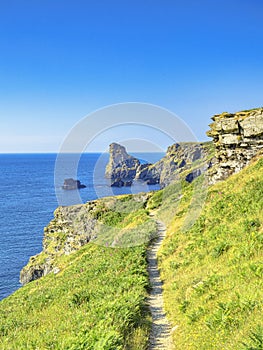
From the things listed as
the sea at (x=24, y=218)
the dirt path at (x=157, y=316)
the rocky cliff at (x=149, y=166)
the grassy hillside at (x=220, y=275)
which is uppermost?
the rocky cliff at (x=149, y=166)

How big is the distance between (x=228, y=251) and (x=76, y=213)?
4069cm

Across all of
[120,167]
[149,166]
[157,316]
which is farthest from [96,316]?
[149,166]

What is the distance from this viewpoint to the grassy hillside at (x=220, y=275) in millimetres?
8383

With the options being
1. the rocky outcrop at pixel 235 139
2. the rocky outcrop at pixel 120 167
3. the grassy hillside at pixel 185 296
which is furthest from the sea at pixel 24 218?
the rocky outcrop at pixel 120 167

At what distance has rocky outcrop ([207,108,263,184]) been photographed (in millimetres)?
31609

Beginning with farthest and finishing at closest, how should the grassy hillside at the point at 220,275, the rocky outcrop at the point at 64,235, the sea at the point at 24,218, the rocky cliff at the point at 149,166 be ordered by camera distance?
the rocky cliff at the point at 149,166
the sea at the point at 24,218
the rocky outcrop at the point at 64,235
the grassy hillside at the point at 220,275

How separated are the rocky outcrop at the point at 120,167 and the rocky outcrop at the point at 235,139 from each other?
118911 mm

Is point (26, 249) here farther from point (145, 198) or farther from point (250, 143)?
point (250, 143)

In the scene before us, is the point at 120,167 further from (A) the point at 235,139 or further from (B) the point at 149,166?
(A) the point at 235,139

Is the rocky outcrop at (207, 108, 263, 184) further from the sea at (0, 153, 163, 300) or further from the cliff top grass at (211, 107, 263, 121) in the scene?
the sea at (0, 153, 163, 300)

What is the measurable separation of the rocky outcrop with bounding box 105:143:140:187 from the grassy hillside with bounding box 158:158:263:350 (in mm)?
132098

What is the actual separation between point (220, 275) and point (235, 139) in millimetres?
23536

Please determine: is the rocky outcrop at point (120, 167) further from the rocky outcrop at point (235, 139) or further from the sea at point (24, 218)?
the rocky outcrop at point (235, 139)

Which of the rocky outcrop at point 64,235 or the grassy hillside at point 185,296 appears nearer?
the grassy hillside at point 185,296
